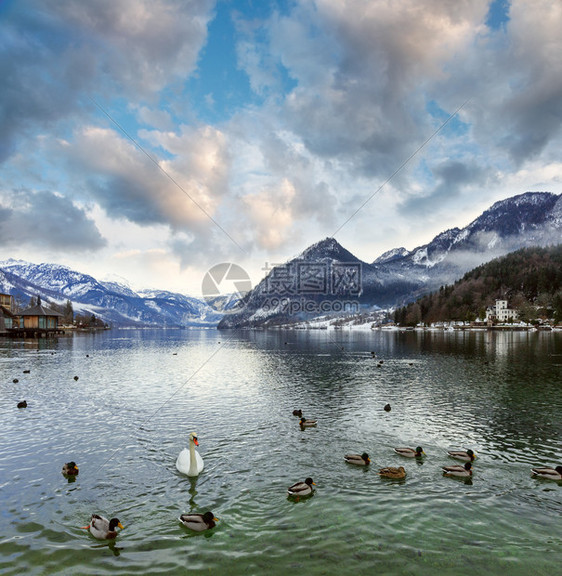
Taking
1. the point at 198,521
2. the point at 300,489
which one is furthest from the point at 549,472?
the point at 198,521

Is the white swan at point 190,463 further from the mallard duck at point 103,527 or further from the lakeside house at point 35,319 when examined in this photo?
the lakeside house at point 35,319

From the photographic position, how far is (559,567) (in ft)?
40.5

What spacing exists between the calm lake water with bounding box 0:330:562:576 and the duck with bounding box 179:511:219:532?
273 millimetres

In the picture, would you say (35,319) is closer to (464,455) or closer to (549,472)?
(464,455)

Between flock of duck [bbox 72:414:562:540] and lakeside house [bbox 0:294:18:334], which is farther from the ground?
lakeside house [bbox 0:294:18:334]

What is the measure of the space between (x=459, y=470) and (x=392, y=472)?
3.61 meters

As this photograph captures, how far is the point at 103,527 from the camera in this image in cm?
1405

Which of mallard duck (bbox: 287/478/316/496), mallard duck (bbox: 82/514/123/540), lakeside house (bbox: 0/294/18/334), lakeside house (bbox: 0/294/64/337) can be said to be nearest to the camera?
mallard duck (bbox: 82/514/123/540)

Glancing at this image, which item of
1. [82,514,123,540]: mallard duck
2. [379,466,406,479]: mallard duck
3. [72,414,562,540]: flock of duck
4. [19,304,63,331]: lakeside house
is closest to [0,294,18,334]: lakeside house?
[19,304,63,331]: lakeside house

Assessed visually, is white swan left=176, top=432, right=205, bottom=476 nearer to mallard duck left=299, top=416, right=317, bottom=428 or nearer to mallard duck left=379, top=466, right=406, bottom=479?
mallard duck left=379, top=466, right=406, bottom=479

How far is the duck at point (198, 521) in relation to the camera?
14500 millimetres

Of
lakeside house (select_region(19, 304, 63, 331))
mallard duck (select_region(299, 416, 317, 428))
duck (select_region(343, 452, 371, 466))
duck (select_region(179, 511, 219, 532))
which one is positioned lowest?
mallard duck (select_region(299, 416, 317, 428))

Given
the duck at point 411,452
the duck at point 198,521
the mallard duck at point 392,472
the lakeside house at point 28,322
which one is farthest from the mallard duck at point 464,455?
the lakeside house at point 28,322

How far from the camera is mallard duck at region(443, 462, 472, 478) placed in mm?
19359
